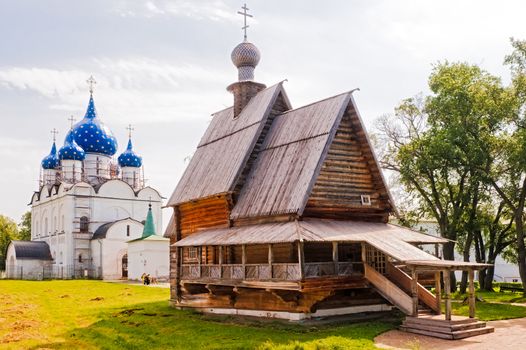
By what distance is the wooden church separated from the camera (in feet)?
58.1

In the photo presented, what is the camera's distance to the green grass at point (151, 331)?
1593 cm

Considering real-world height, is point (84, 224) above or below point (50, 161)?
below

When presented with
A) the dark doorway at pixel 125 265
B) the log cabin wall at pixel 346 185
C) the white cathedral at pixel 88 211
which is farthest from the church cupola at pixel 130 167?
the log cabin wall at pixel 346 185

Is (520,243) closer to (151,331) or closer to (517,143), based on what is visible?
(517,143)

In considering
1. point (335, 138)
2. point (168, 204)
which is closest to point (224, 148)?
point (168, 204)

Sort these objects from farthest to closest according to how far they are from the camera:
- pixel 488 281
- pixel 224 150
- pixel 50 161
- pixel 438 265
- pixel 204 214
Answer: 1. pixel 50 161
2. pixel 488 281
3. pixel 224 150
4. pixel 204 214
5. pixel 438 265

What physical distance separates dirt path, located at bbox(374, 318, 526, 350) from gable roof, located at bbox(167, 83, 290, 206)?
8.45 metres

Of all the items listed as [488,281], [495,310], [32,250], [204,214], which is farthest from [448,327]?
[32,250]

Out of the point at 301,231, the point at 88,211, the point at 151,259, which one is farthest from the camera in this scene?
the point at 88,211

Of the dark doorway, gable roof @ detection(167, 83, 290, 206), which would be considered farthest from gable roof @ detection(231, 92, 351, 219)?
the dark doorway

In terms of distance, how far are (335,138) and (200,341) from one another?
8.40 m

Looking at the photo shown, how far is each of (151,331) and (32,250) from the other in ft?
152

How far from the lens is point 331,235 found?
1784 centimetres

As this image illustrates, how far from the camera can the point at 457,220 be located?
30.2 metres
